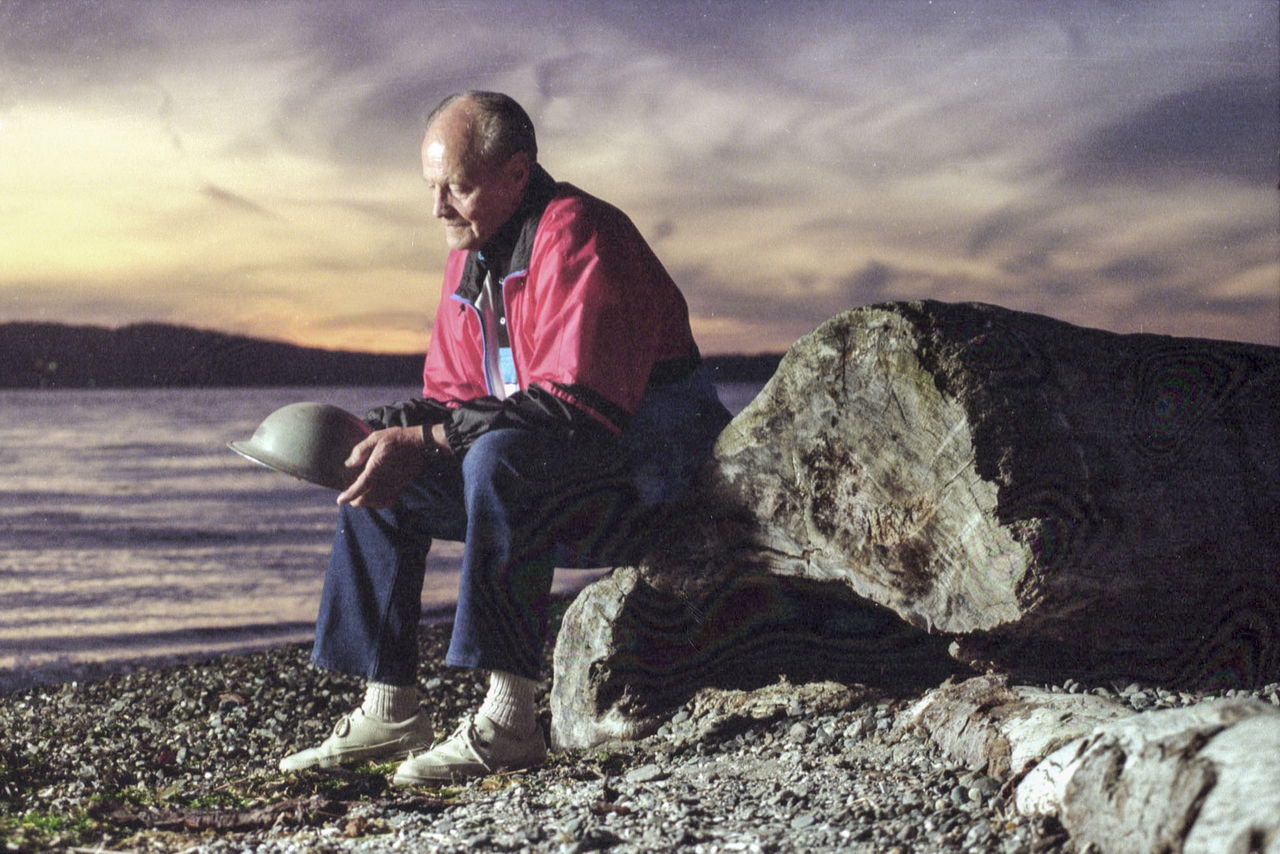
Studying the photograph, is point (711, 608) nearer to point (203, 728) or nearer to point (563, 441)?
point (563, 441)

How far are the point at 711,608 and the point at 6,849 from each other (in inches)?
114

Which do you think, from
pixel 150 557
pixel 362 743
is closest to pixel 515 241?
pixel 362 743

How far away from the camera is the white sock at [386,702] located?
5.31 m

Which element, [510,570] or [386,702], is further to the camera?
[386,702]

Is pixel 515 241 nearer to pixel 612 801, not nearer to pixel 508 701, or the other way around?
pixel 508 701

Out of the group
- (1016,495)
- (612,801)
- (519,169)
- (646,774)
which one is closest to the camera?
(612,801)

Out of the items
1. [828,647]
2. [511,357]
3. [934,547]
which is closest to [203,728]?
[511,357]

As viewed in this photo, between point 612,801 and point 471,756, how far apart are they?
2.75 ft

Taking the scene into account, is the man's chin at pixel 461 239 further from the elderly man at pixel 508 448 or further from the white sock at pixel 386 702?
the white sock at pixel 386 702

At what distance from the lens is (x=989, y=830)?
11.5 feet

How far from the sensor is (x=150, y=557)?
2162cm

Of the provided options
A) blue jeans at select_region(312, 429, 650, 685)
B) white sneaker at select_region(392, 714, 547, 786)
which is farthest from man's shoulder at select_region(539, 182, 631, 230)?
white sneaker at select_region(392, 714, 547, 786)

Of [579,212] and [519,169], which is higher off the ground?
[519,169]

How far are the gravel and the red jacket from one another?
4.70 ft
